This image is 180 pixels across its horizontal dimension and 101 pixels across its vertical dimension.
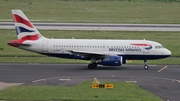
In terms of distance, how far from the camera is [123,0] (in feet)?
519

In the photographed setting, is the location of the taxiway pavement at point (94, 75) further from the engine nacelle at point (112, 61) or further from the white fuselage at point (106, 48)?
the white fuselage at point (106, 48)

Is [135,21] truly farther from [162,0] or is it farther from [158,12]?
[162,0]

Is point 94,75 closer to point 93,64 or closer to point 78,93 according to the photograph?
point 93,64

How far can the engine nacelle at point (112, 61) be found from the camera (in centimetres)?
4928

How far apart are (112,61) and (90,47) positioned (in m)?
3.53

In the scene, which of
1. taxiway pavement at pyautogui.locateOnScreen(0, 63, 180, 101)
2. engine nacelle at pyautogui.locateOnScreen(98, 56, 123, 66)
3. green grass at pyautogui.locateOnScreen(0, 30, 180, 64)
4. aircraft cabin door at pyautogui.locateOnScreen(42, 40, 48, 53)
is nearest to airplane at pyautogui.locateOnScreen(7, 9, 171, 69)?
aircraft cabin door at pyautogui.locateOnScreen(42, 40, 48, 53)

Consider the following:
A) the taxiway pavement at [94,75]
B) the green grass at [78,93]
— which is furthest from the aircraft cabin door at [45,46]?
the green grass at [78,93]

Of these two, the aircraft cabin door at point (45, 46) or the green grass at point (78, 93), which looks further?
the aircraft cabin door at point (45, 46)

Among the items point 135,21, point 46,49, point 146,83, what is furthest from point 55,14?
point 146,83

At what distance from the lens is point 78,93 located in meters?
35.8

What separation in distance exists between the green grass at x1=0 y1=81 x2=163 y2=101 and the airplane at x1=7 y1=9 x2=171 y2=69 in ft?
37.3

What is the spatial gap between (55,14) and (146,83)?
67.4m

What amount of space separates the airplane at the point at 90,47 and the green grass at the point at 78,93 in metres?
11.4

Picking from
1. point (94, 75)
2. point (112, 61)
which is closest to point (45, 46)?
point (112, 61)
